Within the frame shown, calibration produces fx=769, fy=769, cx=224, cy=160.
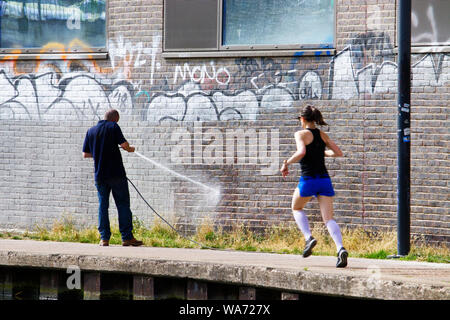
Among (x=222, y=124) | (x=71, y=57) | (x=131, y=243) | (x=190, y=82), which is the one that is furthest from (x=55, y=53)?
(x=131, y=243)

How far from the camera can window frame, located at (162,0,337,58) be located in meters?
10.5

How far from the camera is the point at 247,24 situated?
431 inches

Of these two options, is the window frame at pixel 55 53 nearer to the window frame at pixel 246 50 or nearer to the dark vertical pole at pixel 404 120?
the window frame at pixel 246 50

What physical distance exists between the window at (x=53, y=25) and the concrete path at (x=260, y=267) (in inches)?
140

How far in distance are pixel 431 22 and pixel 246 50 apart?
255cm

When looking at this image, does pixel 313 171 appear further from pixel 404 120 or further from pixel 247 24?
pixel 247 24

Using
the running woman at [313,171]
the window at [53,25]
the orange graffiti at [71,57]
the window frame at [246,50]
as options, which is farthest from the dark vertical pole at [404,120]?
the window at [53,25]

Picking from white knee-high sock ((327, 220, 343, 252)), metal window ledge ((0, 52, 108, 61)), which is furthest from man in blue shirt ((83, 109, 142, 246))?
white knee-high sock ((327, 220, 343, 252))

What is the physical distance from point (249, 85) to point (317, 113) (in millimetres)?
3140

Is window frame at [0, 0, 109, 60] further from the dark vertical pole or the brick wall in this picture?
the dark vertical pole

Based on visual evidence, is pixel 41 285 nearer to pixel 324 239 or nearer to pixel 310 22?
pixel 324 239

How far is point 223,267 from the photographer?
7.61m

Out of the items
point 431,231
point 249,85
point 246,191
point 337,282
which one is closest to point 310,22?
point 249,85

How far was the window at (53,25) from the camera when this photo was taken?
11695mm
